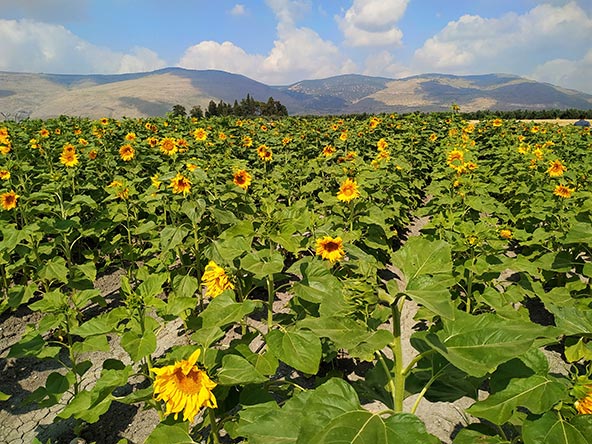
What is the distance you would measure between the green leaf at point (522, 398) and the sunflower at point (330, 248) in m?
1.69

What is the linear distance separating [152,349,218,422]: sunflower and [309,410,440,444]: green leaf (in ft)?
2.08

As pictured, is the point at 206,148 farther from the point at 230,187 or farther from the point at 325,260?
the point at 325,260

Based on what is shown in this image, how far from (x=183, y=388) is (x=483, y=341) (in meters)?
1.09

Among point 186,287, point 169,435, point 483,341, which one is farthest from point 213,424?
point 186,287

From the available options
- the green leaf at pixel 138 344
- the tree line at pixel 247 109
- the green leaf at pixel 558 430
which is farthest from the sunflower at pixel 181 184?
the tree line at pixel 247 109

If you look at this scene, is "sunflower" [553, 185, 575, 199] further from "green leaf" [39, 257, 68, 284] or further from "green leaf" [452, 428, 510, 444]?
"green leaf" [39, 257, 68, 284]

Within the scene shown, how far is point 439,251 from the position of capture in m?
1.53

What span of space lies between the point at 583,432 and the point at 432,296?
55 centimetres

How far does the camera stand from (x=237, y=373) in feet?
5.09

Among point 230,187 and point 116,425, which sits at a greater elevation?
point 230,187

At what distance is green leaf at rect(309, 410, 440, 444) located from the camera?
94 centimetres

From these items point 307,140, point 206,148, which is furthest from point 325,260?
point 307,140

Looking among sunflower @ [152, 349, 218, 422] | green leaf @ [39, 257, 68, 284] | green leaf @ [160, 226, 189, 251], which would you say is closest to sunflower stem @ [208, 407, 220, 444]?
sunflower @ [152, 349, 218, 422]

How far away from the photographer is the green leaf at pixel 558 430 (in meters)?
1.06
